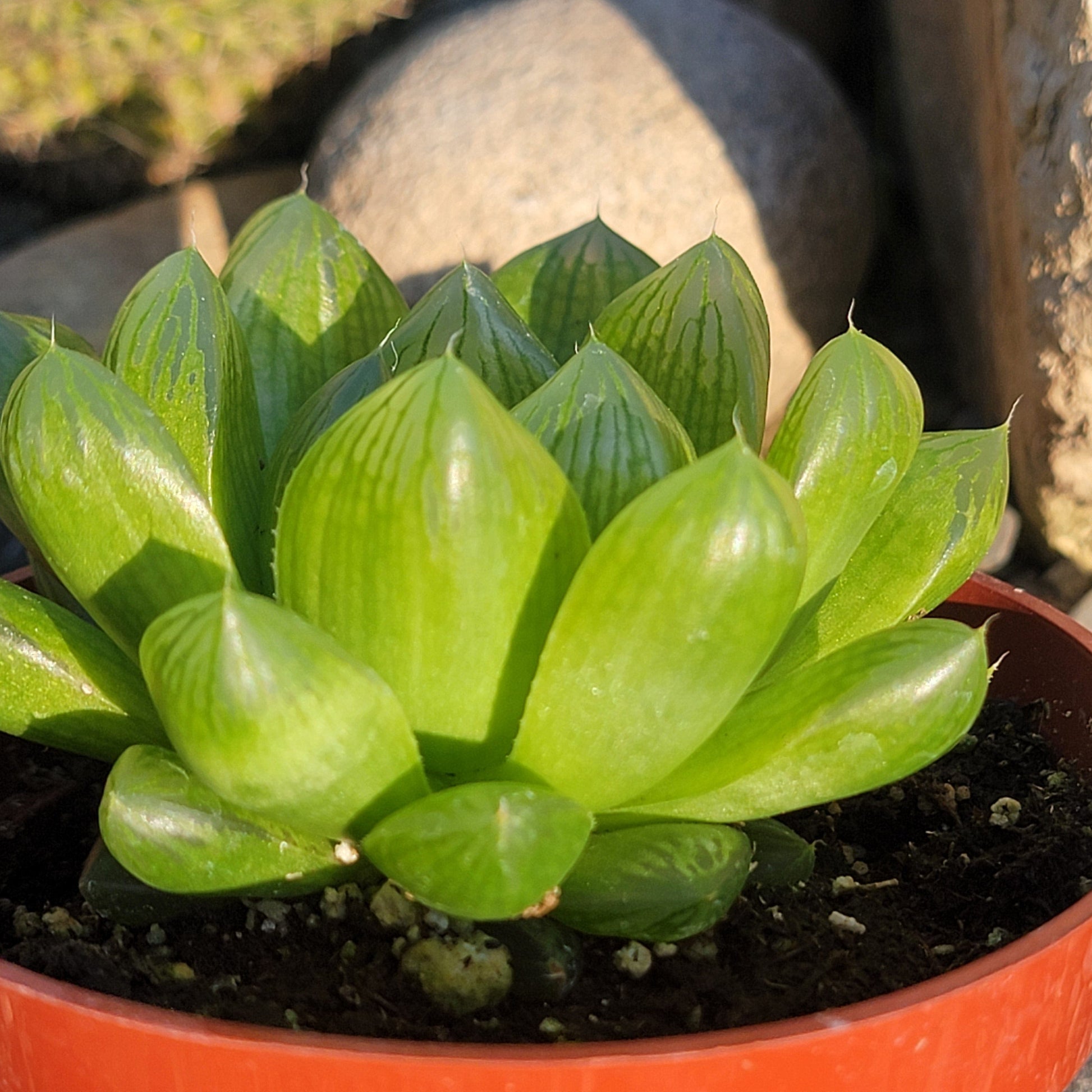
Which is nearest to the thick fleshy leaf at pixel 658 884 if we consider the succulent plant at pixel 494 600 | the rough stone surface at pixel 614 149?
the succulent plant at pixel 494 600

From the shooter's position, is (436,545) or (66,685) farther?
(66,685)

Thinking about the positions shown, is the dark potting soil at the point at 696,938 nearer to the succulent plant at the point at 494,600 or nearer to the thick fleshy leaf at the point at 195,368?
the succulent plant at the point at 494,600

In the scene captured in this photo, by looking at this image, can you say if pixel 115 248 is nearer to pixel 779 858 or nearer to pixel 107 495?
pixel 107 495

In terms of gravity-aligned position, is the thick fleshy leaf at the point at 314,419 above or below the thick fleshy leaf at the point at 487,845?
above

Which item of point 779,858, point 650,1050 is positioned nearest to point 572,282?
point 779,858

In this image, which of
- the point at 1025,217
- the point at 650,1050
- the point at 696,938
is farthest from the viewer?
the point at 1025,217

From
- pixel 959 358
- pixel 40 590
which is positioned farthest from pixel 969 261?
pixel 40 590

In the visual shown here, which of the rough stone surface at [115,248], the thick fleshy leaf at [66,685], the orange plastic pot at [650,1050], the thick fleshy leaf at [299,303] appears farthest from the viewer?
the rough stone surface at [115,248]

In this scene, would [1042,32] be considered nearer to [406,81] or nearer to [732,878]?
[406,81]
